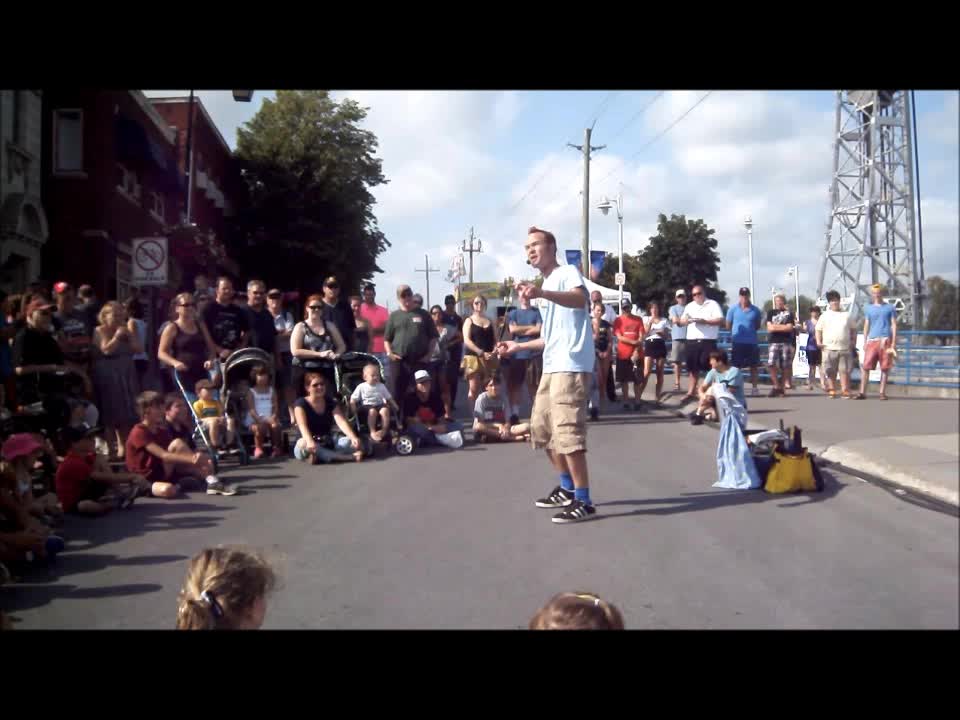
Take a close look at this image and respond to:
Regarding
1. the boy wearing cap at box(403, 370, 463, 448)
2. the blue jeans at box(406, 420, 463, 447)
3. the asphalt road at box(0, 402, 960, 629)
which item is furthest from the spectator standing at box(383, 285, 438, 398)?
the asphalt road at box(0, 402, 960, 629)

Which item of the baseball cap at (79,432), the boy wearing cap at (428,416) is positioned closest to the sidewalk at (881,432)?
the boy wearing cap at (428,416)

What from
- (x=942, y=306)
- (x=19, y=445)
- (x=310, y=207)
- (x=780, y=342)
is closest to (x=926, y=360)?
(x=942, y=306)

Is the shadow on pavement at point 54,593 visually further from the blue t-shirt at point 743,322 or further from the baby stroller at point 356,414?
the blue t-shirt at point 743,322

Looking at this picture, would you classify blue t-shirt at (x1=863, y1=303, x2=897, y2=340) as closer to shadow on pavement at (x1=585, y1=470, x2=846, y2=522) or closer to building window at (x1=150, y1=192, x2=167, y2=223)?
shadow on pavement at (x1=585, y1=470, x2=846, y2=522)

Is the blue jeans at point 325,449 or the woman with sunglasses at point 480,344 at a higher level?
the woman with sunglasses at point 480,344

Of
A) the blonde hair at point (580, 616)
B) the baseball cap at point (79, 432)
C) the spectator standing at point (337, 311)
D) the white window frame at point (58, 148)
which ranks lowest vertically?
the blonde hair at point (580, 616)
